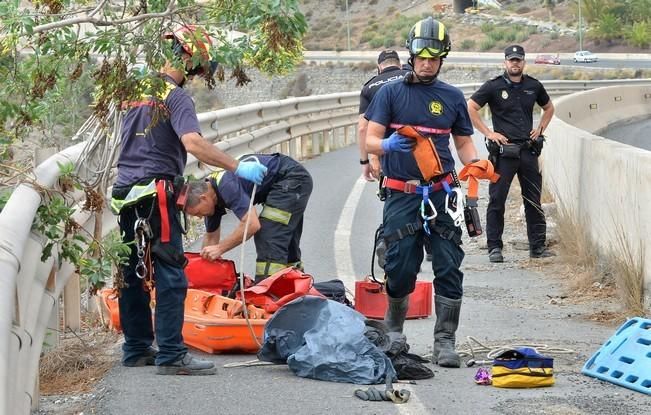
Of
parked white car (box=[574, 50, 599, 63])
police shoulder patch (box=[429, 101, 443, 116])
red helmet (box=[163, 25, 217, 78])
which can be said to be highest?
red helmet (box=[163, 25, 217, 78])

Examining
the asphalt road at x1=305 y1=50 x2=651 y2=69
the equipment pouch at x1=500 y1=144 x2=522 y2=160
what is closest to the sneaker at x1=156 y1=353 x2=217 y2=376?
the equipment pouch at x1=500 y1=144 x2=522 y2=160

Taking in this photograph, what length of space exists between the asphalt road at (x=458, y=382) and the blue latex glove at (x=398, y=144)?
1229 mm

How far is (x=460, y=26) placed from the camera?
10525cm

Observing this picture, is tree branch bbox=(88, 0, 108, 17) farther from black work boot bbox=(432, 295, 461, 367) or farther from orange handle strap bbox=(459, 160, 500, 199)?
black work boot bbox=(432, 295, 461, 367)

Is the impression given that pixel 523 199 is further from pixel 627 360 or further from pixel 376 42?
pixel 376 42

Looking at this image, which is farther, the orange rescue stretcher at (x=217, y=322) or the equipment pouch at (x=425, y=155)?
the orange rescue stretcher at (x=217, y=322)

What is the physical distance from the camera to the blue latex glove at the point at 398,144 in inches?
292

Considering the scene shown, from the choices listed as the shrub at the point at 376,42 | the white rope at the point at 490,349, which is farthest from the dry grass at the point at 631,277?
the shrub at the point at 376,42

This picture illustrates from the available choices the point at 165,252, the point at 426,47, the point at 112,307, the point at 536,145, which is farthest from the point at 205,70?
the point at 536,145

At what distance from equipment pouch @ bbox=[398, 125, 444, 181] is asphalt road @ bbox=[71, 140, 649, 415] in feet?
3.63

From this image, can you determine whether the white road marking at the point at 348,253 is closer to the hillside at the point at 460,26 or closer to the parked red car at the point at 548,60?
the parked red car at the point at 548,60

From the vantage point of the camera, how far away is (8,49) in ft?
19.3

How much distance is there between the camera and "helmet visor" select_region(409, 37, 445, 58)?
744 cm

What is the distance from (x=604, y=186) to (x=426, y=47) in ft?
11.5
